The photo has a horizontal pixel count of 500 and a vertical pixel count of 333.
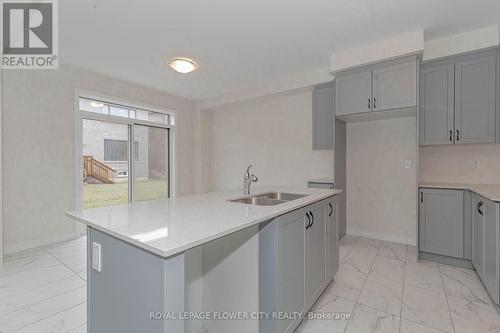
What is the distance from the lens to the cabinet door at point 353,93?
3.15 meters

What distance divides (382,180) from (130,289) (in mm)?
3702

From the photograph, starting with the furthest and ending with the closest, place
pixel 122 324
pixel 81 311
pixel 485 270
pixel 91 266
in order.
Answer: pixel 485 270
pixel 81 311
pixel 91 266
pixel 122 324

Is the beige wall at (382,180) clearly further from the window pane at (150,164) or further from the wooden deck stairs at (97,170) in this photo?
the wooden deck stairs at (97,170)

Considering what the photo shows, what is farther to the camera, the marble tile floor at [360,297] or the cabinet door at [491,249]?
the cabinet door at [491,249]

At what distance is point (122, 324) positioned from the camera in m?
1.15

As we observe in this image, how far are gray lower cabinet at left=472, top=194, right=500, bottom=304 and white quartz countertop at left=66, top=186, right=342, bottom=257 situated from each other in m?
1.55

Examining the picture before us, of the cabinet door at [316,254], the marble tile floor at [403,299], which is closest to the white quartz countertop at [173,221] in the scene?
the cabinet door at [316,254]

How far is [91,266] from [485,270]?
125 inches

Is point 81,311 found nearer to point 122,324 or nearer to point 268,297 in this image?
point 122,324

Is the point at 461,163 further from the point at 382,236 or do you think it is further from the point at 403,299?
the point at 403,299

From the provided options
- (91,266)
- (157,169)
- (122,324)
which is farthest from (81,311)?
(157,169)

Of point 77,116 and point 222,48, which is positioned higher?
point 222,48

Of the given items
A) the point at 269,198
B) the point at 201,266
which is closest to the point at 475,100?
the point at 269,198

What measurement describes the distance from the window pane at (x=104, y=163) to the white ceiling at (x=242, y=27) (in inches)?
41.0
